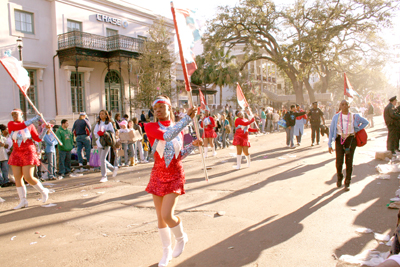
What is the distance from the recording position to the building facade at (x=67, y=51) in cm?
1742

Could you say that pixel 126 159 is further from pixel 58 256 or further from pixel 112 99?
pixel 112 99

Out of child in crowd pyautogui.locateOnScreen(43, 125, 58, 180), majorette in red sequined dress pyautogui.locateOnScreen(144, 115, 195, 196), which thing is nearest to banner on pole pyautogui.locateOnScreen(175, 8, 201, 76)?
majorette in red sequined dress pyautogui.locateOnScreen(144, 115, 195, 196)

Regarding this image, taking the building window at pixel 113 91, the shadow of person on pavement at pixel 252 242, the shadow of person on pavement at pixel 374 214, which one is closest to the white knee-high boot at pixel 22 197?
the shadow of person on pavement at pixel 252 242

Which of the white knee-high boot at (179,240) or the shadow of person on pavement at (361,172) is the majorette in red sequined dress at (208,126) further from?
the white knee-high boot at (179,240)

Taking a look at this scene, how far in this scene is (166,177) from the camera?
3.53 meters

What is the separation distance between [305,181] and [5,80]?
1696 cm

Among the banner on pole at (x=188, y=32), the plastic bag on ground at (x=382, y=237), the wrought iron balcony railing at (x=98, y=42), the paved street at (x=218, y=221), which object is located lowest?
the paved street at (x=218, y=221)

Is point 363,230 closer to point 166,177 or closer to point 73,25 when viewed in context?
point 166,177

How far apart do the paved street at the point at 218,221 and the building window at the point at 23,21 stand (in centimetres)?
1361

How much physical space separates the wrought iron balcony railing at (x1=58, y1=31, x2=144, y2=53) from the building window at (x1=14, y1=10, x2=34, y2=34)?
1657 mm

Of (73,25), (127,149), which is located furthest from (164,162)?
(73,25)

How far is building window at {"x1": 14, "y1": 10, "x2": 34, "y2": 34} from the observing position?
57.7ft

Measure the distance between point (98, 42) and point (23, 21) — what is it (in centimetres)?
430

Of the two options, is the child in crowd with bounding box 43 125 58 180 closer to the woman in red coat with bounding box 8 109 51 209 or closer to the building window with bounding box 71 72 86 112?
the woman in red coat with bounding box 8 109 51 209
